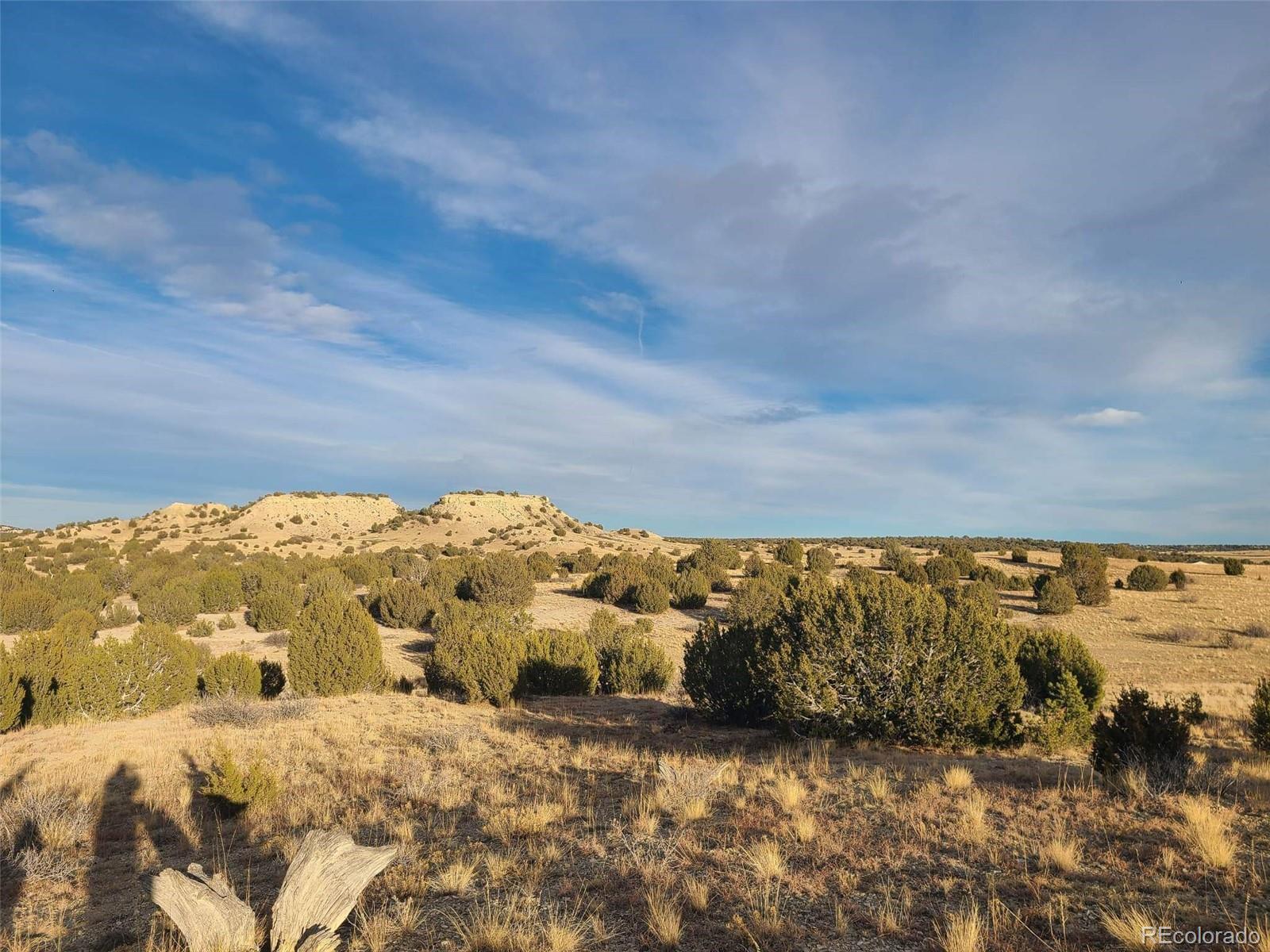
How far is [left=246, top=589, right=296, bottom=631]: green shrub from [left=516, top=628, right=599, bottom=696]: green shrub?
14283 millimetres

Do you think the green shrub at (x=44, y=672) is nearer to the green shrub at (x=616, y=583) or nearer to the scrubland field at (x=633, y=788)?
the scrubland field at (x=633, y=788)

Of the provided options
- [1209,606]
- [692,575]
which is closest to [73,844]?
[692,575]

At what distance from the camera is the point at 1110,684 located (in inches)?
754

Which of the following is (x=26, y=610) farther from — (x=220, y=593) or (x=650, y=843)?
(x=650, y=843)

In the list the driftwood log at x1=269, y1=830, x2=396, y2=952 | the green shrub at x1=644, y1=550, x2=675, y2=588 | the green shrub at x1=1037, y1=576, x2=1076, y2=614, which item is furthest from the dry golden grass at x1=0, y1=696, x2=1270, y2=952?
the green shrub at x1=644, y1=550, x2=675, y2=588

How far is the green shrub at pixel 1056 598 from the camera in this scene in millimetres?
32812

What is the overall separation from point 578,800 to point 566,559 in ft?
144

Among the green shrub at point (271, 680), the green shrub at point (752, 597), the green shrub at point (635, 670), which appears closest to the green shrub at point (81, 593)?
the green shrub at point (271, 680)

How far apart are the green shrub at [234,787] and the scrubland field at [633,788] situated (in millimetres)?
42

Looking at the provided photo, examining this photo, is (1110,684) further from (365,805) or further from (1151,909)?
(365,805)

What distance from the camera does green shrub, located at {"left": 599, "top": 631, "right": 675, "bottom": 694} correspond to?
20859 mm

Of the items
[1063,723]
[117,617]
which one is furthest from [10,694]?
[1063,723]

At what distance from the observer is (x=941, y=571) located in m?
39.4

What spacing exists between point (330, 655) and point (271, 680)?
6.72 feet
